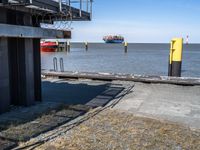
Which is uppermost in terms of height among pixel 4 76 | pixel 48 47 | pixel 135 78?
pixel 4 76

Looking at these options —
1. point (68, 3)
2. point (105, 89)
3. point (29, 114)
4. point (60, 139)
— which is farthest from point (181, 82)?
point (60, 139)

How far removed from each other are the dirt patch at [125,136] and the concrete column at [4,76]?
2128 millimetres

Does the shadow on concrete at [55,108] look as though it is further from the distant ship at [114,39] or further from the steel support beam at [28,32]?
the distant ship at [114,39]

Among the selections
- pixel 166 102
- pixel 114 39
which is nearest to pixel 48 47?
pixel 166 102

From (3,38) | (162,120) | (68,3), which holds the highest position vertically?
(68,3)

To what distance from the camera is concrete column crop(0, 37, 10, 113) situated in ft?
22.0

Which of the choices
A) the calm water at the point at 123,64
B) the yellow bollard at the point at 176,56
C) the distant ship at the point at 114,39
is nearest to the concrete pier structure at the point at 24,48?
the yellow bollard at the point at 176,56

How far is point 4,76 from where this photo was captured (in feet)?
22.3

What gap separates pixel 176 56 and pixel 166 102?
6.26 metres

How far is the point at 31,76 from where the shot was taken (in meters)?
7.78

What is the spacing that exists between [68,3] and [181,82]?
21.1 feet

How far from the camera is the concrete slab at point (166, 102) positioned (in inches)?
284

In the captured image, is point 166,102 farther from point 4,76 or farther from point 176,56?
point 176,56

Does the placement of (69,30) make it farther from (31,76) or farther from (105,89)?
(105,89)
